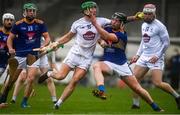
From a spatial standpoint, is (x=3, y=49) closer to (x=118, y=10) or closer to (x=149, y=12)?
(x=149, y=12)

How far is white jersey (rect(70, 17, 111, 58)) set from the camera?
20172mm

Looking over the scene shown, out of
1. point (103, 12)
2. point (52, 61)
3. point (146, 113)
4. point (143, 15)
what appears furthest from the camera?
point (103, 12)

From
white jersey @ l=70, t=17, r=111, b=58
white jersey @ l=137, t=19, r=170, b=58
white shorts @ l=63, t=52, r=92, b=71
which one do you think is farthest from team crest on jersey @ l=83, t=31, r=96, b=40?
white jersey @ l=137, t=19, r=170, b=58

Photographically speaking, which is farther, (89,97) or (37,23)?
(89,97)

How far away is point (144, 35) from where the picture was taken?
21.7m

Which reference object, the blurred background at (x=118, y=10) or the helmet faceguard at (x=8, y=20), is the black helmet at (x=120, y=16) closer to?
the helmet faceguard at (x=8, y=20)

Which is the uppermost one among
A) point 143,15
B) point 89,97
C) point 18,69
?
point 143,15

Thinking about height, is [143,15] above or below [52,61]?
above

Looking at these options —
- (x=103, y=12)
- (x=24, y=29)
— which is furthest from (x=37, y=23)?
(x=103, y=12)

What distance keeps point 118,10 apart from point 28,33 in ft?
58.4

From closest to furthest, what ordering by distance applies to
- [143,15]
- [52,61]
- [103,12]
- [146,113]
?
[146,113] → [143,15] → [52,61] → [103,12]

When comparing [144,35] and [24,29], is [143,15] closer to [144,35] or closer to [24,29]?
[144,35]

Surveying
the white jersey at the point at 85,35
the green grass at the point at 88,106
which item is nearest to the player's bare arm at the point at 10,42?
the green grass at the point at 88,106

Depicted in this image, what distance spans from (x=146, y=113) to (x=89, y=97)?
23.6 feet
